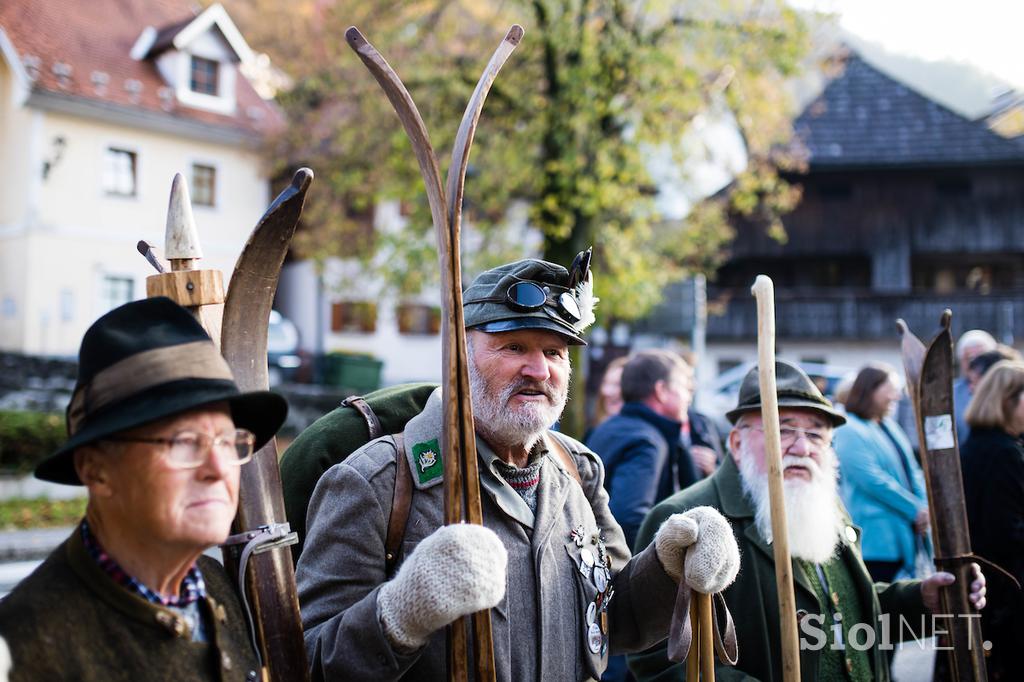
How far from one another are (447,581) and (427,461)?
58 cm

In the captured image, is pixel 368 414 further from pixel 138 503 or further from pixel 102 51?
pixel 102 51

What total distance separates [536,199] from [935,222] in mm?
18123

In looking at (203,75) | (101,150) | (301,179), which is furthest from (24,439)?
(203,75)

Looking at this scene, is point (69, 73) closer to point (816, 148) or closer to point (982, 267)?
point (816, 148)

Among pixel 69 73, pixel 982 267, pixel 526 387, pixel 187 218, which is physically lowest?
pixel 526 387

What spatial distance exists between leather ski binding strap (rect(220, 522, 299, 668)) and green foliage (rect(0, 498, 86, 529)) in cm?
928

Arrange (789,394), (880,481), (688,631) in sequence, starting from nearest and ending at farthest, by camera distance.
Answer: (688,631), (789,394), (880,481)

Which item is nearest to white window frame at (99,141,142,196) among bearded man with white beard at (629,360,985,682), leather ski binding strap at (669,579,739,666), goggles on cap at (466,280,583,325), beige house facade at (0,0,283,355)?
beige house facade at (0,0,283,355)

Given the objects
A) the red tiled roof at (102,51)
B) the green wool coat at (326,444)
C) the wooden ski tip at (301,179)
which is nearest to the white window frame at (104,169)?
the red tiled roof at (102,51)

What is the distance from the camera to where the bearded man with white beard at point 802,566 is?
3.21m

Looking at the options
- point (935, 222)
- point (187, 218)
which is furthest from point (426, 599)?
point (935, 222)

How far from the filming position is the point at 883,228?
28.3 metres

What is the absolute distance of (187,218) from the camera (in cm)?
223

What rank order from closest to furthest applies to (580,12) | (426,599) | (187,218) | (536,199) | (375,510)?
(426,599) → (187,218) → (375,510) → (580,12) → (536,199)
